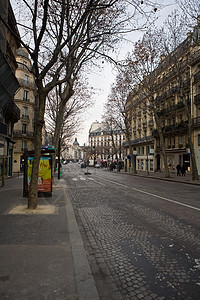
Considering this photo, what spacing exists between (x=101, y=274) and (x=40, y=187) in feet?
22.7

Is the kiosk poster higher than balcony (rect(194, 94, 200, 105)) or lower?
lower

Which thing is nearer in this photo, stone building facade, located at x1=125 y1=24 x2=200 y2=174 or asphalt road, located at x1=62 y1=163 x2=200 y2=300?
asphalt road, located at x1=62 y1=163 x2=200 y2=300

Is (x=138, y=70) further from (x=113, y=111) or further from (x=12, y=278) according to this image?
(x=12, y=278)

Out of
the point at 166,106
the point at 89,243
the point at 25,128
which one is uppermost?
the point at 166,106

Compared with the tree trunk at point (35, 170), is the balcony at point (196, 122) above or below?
above

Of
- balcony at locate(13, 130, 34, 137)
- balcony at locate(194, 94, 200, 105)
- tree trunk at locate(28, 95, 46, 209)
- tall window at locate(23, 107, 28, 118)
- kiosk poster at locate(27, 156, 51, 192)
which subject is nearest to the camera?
tree trunk at locate(28, 95, 46, 209)

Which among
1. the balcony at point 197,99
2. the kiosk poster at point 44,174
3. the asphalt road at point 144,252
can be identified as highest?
the balcony at point 197,99

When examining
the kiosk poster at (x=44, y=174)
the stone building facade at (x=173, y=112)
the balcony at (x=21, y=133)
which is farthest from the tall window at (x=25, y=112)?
the kiosk poster at (x=44, y=174)

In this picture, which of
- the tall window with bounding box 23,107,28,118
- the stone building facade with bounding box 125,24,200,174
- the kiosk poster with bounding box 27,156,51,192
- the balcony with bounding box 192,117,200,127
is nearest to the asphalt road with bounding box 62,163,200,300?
the kiosk poster with bounding box 27,156,51,192

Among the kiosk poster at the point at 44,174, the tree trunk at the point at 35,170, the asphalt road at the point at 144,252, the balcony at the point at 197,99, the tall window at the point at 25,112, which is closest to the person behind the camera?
the asphalt road at the point at 144,252

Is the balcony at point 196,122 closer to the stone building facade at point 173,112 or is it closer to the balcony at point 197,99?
the stone building facade at point 173,112

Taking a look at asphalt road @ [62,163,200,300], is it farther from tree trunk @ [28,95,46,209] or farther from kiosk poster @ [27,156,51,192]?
kiosk poster @ [27,156,51,192]

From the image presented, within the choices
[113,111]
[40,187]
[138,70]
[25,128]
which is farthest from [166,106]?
[40,187]

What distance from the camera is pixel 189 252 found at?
3607 mm
